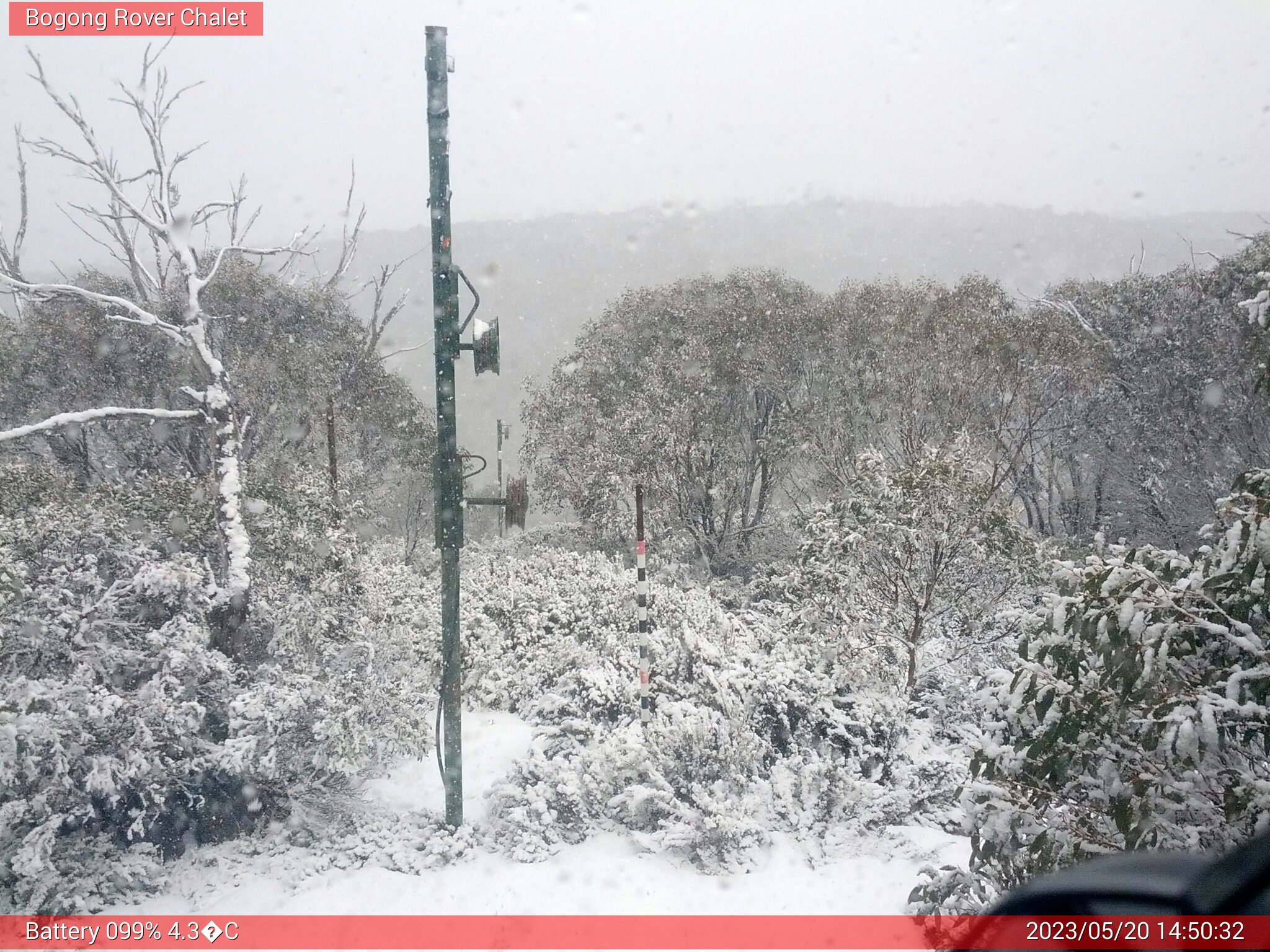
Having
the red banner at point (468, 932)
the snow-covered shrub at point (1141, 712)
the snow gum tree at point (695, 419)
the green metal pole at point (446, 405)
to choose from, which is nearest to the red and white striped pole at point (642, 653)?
the green metal pole at point (446, 405)

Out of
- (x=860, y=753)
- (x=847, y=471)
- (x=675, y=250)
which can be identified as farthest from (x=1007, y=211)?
(x=860, y=753)

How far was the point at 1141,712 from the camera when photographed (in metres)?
2.58

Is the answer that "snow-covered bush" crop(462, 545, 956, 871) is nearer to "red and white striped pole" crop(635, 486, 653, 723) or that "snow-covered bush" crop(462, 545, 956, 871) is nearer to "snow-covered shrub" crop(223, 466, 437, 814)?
"red and white striped pole" crop(635, 486, 653, 723)

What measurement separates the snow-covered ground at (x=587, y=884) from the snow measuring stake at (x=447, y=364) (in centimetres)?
77

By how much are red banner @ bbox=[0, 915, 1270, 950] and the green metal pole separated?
114 cm

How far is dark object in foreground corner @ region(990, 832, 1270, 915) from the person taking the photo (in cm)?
80

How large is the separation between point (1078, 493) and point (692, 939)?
1224 centimetres

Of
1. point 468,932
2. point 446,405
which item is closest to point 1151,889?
point 468,932

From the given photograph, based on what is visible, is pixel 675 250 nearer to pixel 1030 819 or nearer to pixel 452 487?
pixel 452 487

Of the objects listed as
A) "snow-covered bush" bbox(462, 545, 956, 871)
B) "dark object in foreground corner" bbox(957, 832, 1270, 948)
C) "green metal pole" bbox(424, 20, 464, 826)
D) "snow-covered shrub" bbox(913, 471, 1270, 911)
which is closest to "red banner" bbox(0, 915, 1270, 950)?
"snow-covered bush" bbox(462, 545, 956, 871)

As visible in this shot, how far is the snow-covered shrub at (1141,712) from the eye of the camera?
235cm

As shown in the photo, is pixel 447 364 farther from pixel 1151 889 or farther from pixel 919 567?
pixel 919 567

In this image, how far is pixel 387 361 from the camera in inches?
576

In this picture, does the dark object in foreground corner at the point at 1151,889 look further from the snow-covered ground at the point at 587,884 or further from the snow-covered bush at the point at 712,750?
the snow-covered bush at the point at 712,750
